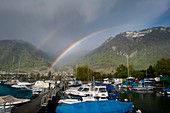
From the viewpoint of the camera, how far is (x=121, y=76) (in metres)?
153

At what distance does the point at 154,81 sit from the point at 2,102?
324 ft

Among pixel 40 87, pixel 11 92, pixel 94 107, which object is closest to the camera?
pixel 94 107

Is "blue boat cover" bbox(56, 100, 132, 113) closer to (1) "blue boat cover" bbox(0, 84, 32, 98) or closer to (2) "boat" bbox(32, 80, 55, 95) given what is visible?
(1) "blue boat cover" bbox(0, 84, 32, 98)

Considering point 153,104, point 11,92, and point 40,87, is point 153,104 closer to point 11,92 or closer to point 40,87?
point 40,87

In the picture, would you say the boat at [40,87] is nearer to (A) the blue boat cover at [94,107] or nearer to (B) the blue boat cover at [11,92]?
(B) the blue boat cover at [11,92]

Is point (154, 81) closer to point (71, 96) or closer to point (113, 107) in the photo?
point (71, 96)

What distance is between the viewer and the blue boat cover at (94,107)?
2241cm

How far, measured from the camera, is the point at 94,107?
907 inches

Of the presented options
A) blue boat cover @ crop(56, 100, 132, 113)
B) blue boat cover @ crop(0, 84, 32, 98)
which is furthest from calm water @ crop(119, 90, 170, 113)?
blue boat cover @ crop(0, 84, 32, 98)

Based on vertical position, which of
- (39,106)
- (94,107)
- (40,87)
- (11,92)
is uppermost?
(11,92)

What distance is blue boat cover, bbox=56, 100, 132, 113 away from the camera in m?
22.4

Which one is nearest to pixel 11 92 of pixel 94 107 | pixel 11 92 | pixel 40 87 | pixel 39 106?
pixel 11 92

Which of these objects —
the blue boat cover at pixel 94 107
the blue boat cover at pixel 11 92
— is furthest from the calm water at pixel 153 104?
the blue boat cover at pixel 11 92

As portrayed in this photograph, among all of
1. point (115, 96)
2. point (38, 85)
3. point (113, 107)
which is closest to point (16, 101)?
point (113, 107)
